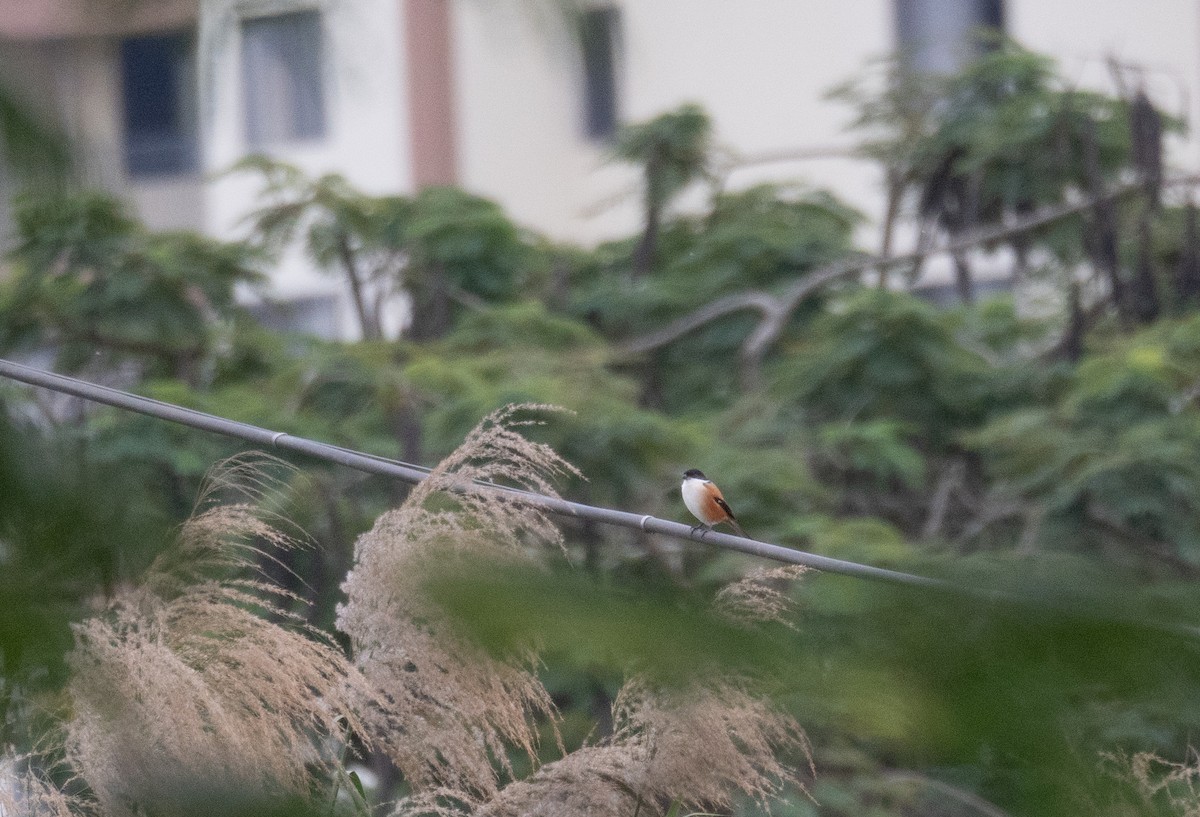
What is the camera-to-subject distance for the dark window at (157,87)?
2.42 ft

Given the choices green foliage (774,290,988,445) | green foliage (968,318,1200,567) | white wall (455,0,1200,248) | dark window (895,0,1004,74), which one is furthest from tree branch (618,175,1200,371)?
dark window (895,0,1004,74)

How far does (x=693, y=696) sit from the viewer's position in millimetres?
644

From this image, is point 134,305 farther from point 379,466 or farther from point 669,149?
point 379,466

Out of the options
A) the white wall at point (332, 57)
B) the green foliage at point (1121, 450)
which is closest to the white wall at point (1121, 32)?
the green foliage at point (1121, 450)

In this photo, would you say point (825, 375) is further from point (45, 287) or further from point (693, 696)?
point (693, 696)

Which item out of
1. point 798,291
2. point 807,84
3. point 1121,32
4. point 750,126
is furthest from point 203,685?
point 1121,32

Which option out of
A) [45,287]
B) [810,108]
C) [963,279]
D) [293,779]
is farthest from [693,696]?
[810,108]

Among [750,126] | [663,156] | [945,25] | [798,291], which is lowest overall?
[798,291]

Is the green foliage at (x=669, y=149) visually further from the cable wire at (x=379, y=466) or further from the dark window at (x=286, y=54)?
the dark window at (x=286, y=54)

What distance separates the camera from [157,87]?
75cm

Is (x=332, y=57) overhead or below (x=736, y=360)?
overhead

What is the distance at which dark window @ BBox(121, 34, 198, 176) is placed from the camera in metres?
0.74

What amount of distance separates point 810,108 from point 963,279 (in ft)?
9.98

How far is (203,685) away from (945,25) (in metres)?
9.38
